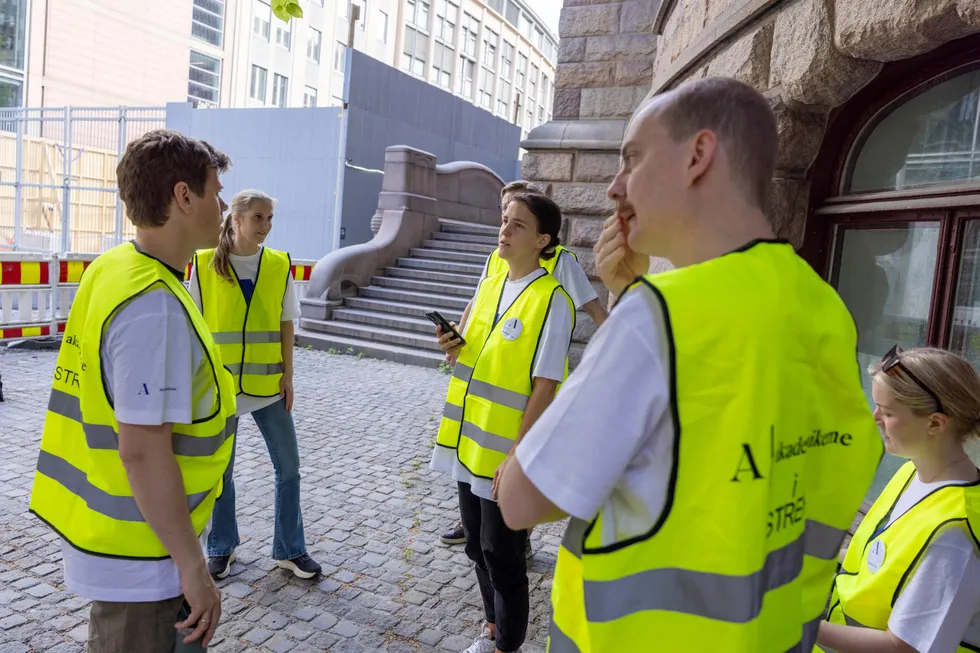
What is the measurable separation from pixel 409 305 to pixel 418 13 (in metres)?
38.8

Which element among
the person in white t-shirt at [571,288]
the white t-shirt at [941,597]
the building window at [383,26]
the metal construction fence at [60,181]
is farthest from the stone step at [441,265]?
the building window at [383,26]

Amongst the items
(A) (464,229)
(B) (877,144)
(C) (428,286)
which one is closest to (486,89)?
(A) (464,229)

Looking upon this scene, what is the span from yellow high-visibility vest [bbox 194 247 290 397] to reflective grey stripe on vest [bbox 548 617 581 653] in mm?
2715

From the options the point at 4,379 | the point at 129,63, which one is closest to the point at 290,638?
the point at 4,379

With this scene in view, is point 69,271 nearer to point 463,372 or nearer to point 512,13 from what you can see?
point 463,372

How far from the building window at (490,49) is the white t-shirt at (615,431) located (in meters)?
55.7

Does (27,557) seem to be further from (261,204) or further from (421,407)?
(421,407)

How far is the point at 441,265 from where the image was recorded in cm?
1348

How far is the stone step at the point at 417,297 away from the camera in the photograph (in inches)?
478

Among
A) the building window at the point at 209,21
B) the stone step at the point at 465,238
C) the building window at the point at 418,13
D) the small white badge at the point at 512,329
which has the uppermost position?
the building window at the point at 418,13


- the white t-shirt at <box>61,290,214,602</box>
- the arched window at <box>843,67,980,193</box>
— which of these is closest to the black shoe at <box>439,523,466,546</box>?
the white t-shirt at <box>61,290,214,602</box>

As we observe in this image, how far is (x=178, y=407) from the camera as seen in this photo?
178cm

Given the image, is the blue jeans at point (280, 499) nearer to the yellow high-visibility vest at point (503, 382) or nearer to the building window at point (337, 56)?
the yellow high-visibility vest at point (503, 382)

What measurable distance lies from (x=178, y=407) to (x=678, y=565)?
1.27 metres
